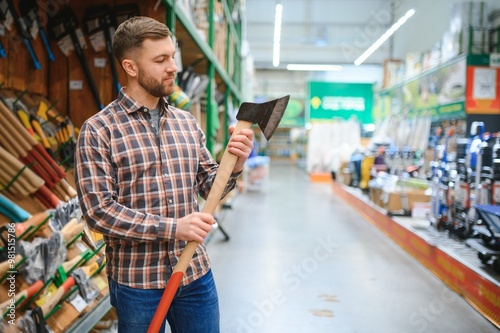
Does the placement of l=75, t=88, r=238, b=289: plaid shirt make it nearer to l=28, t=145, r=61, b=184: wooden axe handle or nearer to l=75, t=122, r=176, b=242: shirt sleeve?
l=75, t=122, r=176, b=242: shirt sleeve

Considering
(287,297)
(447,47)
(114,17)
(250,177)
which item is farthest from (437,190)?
(250,177)

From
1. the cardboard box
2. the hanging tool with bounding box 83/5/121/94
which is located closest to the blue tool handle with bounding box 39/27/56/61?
the hanging tool with bounding box 83/5/121/94

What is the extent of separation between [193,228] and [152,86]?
455 millimetres

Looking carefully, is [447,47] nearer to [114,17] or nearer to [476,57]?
[476,57]

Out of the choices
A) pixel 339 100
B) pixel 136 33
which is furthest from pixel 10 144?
pixel 339 100

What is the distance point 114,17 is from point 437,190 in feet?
12.6

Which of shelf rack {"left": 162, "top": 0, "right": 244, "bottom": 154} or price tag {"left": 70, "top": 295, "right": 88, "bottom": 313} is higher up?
shelf rack {"left": 162, "top": 0, "right": 244, "bottom": 154}

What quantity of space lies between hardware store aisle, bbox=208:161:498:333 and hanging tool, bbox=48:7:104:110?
1.81m

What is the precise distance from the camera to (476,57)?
8211 mm

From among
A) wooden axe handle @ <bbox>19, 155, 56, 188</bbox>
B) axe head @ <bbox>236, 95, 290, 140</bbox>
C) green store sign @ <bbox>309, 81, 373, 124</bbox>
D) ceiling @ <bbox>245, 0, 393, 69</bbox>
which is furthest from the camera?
green store sign @ <bbox>309, 81, 373, 124</bbox>

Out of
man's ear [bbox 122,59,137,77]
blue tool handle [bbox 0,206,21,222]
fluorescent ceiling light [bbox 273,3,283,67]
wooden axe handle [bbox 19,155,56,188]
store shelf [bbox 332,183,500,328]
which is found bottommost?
store shelf [bbox 332,183,500,328]

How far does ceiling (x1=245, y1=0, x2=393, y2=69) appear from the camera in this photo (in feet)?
59.3

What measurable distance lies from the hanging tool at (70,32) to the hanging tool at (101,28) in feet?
Answer: 0.27

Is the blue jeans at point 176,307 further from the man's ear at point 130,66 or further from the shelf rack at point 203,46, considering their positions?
the shelf rack at point 203,46
